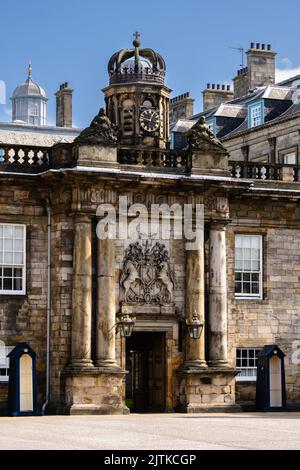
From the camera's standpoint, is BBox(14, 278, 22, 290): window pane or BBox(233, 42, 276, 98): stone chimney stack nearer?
BBox(14, 278, 22, 290): window pane

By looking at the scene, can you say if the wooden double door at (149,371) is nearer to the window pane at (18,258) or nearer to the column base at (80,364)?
the column base at (80,364)

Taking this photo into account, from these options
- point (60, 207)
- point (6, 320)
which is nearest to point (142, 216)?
point (60, 207)

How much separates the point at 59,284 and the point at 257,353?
6.93 m

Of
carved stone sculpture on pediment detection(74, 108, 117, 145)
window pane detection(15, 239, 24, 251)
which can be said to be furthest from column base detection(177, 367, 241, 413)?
carved stone sculpture on pediment detection(74, 108, 117, 145)

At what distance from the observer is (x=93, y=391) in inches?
1416

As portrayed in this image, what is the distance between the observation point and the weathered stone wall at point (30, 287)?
36750 mm

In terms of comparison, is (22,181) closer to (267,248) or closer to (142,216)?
(142,216)

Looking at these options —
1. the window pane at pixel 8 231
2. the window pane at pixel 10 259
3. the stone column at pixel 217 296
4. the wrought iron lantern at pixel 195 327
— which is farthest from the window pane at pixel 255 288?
the window pane at pixel 8 231

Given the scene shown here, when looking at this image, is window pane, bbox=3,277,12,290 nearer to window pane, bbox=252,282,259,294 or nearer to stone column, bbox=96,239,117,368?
stone column, bbox=96,239,117,368

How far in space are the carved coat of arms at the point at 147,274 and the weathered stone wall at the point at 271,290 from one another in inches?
93.4

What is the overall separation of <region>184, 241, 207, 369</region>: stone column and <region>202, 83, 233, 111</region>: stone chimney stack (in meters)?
26.4

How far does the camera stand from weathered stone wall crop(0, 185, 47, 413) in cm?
3675

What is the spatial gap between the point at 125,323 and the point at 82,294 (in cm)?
145

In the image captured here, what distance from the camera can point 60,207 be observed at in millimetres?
37188
